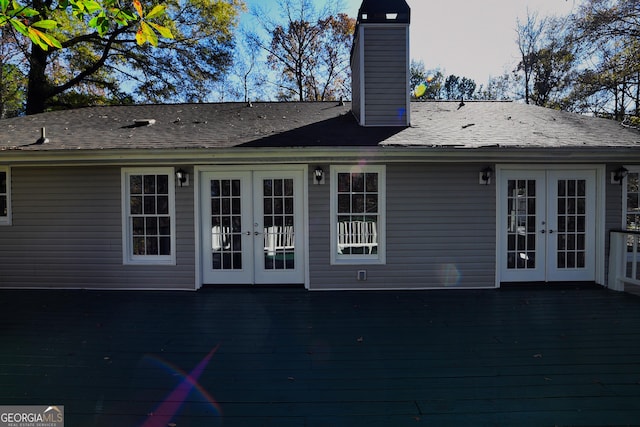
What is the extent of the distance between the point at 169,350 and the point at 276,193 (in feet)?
10.4

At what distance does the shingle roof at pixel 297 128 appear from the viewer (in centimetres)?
592

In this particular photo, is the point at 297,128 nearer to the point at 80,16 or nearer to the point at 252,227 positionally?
the point at 252,227

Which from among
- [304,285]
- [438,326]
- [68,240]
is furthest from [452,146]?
[68,240]

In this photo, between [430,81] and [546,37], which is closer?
[546,37]

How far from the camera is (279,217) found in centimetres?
639

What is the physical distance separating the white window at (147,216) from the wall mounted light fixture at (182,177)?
0.16 metres

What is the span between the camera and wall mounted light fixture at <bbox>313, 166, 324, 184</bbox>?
241 inches

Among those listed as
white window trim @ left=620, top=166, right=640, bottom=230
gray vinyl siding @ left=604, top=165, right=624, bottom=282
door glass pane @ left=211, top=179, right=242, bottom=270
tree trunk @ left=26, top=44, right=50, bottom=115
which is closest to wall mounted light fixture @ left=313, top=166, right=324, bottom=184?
door glass pane @ left=211, top=179, right=242, bottom=270

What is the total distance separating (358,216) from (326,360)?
3.05m

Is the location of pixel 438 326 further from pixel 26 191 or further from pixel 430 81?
pixel 430 81

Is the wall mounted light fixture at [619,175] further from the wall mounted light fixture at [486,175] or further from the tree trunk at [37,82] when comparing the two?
the tree trunk at [37,82]

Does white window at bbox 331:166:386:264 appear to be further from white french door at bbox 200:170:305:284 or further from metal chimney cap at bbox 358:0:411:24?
metal chimney cap at bbox 358:0:411:24

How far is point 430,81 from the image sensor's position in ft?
86.5

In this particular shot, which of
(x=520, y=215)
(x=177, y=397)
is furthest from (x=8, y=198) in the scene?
(x=520, y=215)
